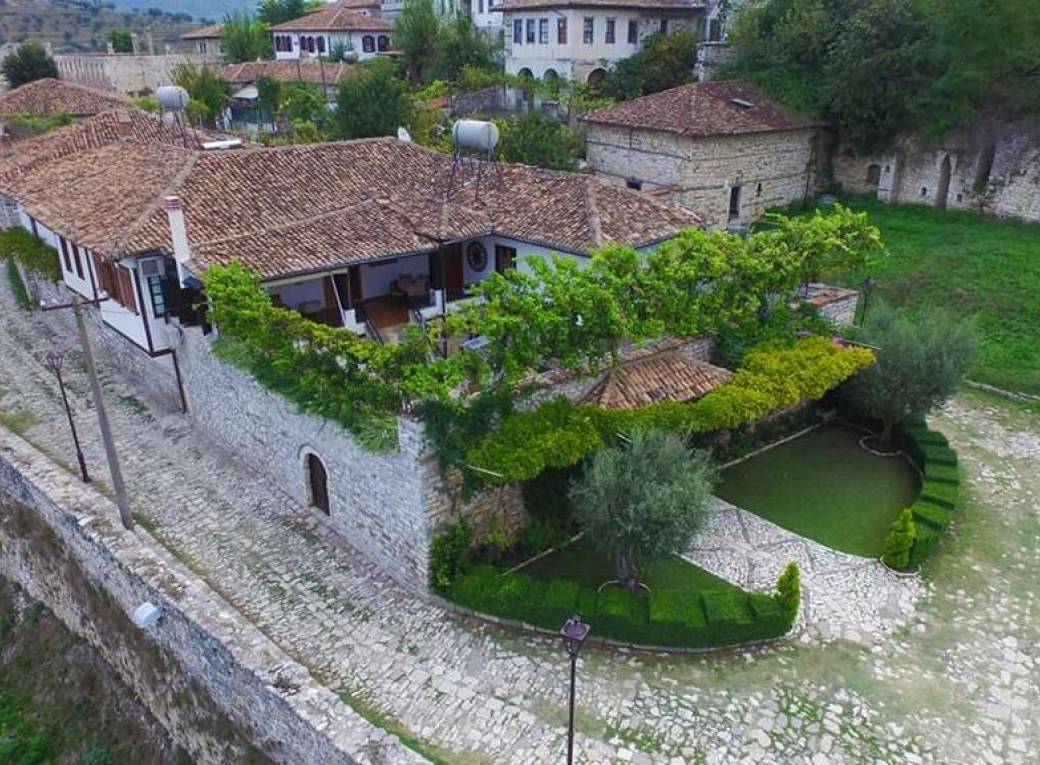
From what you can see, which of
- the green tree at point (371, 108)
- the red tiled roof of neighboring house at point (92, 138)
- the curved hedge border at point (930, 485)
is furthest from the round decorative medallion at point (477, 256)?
the green tree at point (371, 108)

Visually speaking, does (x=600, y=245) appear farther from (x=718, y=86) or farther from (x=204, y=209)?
(x=718, y=86)

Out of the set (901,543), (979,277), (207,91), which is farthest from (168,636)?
(207,91)

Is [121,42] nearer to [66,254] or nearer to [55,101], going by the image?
[55,101]

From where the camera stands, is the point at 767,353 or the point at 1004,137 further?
the point at 1004,137

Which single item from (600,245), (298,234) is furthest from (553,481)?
(298,234)

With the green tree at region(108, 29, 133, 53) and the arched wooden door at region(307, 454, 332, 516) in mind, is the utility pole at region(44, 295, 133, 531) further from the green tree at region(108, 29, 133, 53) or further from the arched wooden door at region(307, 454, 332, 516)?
the green tree at region(108, 29, 133, 53)

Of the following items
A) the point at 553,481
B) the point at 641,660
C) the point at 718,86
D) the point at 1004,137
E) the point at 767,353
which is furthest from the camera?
the point at 718,86
